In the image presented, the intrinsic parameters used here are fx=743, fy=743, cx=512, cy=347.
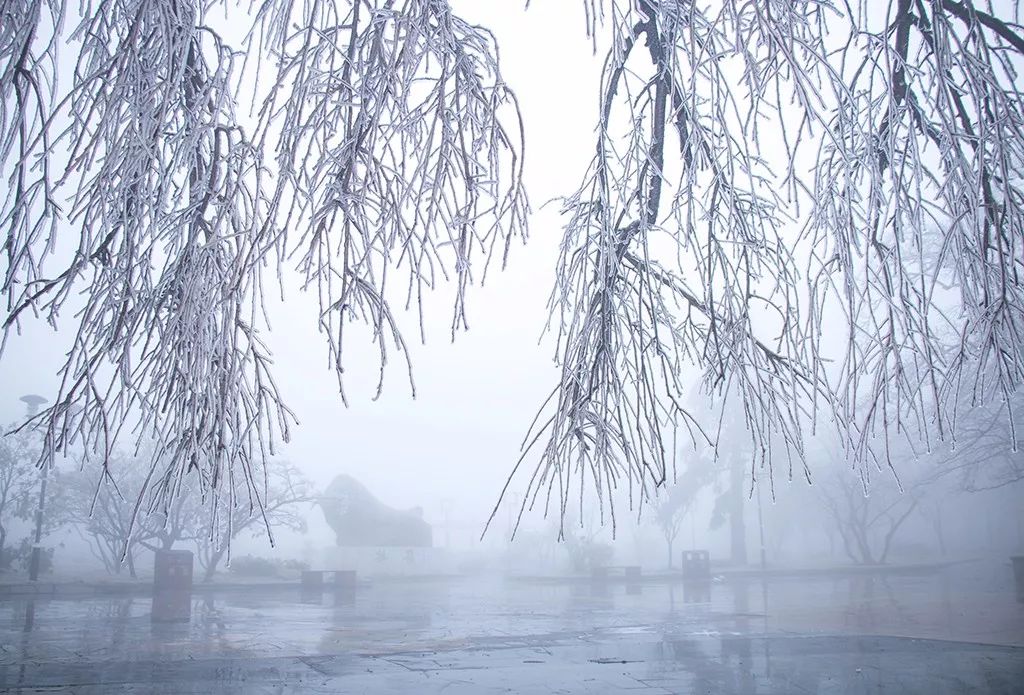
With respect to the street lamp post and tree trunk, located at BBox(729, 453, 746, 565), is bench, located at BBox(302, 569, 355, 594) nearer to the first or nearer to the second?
the street lamp post

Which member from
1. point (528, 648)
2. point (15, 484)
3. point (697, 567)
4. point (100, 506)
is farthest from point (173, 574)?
point (697, 567)

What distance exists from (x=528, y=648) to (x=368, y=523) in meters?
35.6

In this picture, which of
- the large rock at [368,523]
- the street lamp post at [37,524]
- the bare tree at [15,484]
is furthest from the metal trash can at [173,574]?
the large rock at [368,523]

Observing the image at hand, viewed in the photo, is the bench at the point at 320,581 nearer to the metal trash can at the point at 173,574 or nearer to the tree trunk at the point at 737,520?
the metal trash can at the point at 173,574

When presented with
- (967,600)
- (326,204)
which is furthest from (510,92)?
(967,600)

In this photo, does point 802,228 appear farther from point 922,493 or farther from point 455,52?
point 922,493

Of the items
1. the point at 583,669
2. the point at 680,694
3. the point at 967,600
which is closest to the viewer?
the point at 680,694

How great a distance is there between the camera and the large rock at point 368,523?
4325 cm

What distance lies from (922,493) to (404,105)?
42.0 metres

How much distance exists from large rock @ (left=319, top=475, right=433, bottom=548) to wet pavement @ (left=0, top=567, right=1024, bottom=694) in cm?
2665

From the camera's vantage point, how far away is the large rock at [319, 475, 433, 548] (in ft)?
142

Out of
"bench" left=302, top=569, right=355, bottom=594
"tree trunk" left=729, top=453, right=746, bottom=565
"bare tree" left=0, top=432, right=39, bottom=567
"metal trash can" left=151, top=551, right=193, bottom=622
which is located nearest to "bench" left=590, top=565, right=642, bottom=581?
"tree trunk" left=729, top=453, right=746, bottom=565

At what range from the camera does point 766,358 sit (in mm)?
2783

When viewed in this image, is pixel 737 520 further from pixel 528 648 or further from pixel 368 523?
pixel 528 648
